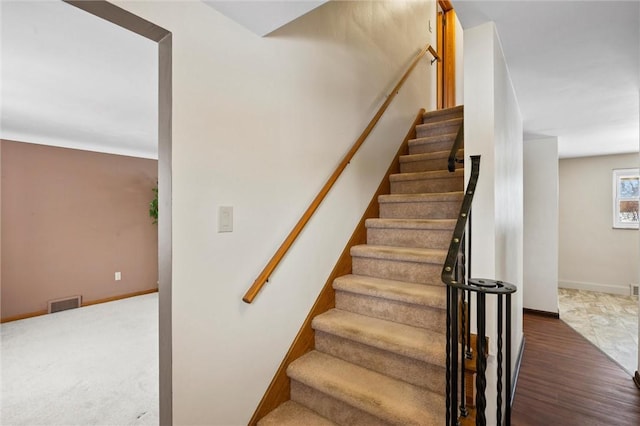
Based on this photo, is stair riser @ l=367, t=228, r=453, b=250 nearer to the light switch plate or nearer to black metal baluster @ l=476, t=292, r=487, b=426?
black metal baluster @ l=476, t=292, r=487, b=426

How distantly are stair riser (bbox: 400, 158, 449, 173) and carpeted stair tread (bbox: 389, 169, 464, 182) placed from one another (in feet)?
0.63

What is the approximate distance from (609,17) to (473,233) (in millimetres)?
1332

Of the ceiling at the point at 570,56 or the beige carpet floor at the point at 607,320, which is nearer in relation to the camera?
the ceiling at the point at 570,56

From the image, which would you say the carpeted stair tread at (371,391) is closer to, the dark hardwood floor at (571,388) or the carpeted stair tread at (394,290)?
the carpeted stair tread at (394,290)

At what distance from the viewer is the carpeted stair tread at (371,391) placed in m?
1.46

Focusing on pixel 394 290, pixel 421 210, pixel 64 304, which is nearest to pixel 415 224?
pixel 421 210

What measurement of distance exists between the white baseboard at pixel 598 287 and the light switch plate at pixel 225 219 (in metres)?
6.71

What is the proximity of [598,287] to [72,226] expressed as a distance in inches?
339

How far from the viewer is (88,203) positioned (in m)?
4.64

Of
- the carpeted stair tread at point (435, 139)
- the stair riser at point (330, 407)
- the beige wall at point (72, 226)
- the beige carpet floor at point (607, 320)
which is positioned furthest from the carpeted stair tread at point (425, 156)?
the beige wall at point (72, 226)

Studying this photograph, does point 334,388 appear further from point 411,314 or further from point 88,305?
point 88,305

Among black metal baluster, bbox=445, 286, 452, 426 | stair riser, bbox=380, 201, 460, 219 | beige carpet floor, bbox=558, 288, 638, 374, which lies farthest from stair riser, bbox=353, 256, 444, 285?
beige carpet floor, bbox=558, 288, 638, 374

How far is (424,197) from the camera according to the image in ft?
8.44

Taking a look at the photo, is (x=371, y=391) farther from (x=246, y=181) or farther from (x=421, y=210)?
(x=421, y=210)
